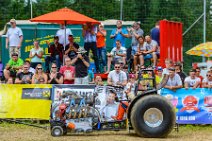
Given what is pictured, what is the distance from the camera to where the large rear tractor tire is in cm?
1448

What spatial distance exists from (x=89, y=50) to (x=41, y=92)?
159 inches

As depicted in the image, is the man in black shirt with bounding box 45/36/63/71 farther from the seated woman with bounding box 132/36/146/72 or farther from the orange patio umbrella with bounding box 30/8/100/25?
the seated woman with bounding box 132/36/146/72

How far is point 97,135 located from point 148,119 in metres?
1.24

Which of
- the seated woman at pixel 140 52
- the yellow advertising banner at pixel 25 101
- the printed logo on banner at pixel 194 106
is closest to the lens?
the printed logo on banner at pixel 194 106

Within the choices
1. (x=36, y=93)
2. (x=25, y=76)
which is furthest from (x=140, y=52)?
(x=36, y=93)

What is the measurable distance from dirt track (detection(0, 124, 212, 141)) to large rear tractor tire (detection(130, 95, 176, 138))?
222 mm

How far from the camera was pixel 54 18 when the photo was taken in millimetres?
19281

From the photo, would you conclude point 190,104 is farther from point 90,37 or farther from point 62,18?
point 90,37

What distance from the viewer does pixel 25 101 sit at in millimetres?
17438

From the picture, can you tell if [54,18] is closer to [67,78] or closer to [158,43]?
[67,78]

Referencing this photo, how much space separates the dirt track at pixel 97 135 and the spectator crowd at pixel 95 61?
1908 millimetres

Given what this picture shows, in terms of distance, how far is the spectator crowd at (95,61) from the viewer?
696 inches

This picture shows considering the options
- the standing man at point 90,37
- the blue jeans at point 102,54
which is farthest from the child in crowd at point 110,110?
the blue jeans at point 102,54

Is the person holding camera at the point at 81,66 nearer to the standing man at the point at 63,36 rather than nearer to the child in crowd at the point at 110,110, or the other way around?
the standing man at the point at 63,36
